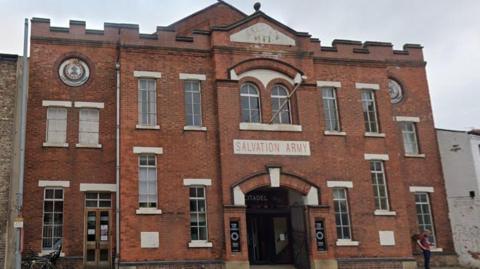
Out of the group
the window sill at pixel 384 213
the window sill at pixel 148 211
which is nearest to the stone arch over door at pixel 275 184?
the window sill at pixel 384 213

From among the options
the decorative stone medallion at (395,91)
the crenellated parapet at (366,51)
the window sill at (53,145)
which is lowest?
the window sill at (53,145)

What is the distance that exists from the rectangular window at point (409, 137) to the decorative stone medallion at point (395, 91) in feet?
3.70

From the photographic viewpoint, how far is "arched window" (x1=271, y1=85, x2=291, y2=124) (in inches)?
901

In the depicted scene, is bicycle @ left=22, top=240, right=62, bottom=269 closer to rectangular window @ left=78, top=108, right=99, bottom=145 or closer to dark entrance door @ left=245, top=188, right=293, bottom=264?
rectangular window @ left=78, top=108, right=99, bottom=145

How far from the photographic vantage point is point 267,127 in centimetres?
2219

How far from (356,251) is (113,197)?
9671 mm

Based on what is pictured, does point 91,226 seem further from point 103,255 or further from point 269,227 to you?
point 269,227

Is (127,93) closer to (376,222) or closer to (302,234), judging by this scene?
(302,234)

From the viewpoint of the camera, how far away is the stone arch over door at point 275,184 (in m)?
21.2

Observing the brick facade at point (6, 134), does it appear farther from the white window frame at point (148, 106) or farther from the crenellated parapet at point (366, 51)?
the crenellated parapet at point (366, 51)

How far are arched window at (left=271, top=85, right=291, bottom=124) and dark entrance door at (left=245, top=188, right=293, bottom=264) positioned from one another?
2.93 metres

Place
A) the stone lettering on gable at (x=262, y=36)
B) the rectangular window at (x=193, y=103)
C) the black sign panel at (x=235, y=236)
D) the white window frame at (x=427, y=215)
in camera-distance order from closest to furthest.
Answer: the black sign panel at (x=235, y=236) → the rectangular window at (x=193, y=103) → the stone lettering on gable at (x=262, y=36) → the white window frame at (x=427, y=215)

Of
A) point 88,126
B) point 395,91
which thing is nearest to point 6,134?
point 88,126

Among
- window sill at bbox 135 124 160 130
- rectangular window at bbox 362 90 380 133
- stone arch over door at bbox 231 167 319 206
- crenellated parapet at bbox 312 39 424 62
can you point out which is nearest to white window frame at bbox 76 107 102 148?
window sill at bbox 135 124 160 130
